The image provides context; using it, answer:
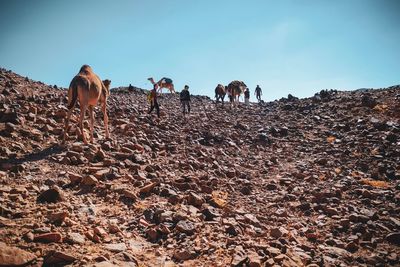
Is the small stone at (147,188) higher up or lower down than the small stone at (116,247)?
higher up

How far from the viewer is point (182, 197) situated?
7.10 meters

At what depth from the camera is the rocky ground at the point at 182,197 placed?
15.8ft

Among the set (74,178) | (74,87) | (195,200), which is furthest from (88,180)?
(74,87)

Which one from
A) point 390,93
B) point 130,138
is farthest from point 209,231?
point 390,93

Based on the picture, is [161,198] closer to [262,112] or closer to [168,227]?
[168,227]

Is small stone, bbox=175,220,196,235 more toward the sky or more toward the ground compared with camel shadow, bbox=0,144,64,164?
more toward the ground

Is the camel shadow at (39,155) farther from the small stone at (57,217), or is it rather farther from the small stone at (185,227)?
the small stone at (185,227)

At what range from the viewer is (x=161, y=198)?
23.2 ft

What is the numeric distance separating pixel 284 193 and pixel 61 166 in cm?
679

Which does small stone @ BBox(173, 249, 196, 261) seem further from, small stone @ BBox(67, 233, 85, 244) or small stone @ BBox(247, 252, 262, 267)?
small stone @ BBox(67, 233, 85, 244)

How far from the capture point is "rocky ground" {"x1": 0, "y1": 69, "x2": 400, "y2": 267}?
15.8ft

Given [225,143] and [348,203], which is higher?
[225,143]

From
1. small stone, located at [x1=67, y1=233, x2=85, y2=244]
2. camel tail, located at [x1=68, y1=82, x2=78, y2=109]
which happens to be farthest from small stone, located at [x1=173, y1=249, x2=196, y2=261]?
camel tail, located at [x1=68, y1=82, x2=78, y2=109]

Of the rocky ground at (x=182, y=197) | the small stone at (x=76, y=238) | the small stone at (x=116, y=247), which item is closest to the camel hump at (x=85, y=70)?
the rocky ground at (x=182, y=197)
